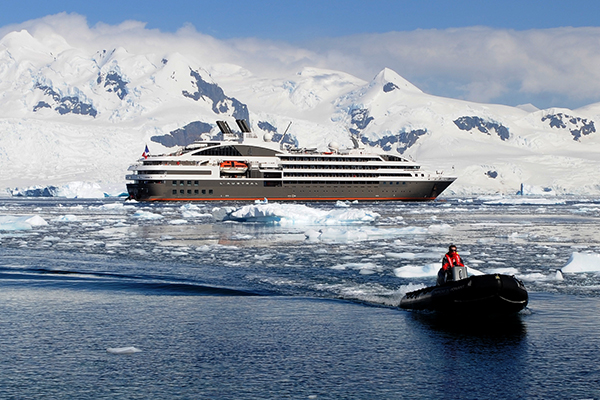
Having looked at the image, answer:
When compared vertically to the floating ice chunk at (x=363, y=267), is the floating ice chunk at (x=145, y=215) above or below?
above

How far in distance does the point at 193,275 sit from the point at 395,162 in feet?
272

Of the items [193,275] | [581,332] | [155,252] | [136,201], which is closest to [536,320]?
[581,332]

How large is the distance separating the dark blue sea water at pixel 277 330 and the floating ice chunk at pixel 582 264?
0.50m

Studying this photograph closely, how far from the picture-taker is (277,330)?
43.7 feet

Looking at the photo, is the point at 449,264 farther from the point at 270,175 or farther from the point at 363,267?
the point at 270,175

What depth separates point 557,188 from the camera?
553 feet

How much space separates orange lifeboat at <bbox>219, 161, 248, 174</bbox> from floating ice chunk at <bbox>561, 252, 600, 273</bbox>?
7699 centimetres

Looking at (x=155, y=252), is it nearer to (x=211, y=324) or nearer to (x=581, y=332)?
(x=211, y=324)

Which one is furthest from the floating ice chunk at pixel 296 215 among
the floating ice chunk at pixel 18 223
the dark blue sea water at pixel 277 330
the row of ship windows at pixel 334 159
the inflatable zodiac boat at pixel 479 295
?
the row of ship windows at pixel 334 159

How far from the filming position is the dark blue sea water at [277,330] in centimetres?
988

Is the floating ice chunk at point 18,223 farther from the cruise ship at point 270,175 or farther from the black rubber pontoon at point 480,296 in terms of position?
the cruise ship at point 270,175

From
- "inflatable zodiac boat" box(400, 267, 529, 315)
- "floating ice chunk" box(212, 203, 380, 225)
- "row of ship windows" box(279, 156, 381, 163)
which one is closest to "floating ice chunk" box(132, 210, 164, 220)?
"floating ice chunk" box(212, 203, 380, 225)

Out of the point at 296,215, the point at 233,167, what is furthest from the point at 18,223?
the point at 233,167

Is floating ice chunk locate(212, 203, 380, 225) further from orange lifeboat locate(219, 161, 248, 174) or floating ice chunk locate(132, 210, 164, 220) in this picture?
orange lifeboat locate(219, 161, 248, 174)
